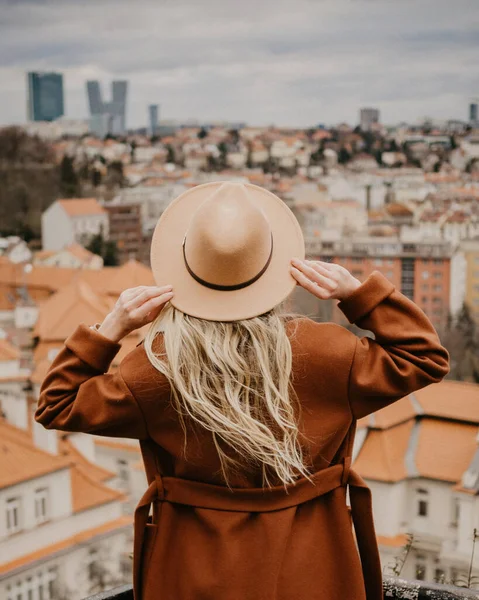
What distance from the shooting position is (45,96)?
103ft

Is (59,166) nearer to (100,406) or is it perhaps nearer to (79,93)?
(79,93)

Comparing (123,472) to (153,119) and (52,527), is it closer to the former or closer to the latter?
(52,527)

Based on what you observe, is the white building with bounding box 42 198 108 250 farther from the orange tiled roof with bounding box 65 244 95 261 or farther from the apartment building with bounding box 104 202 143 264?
the orange tiled roof with bounding box 65 244 95 261

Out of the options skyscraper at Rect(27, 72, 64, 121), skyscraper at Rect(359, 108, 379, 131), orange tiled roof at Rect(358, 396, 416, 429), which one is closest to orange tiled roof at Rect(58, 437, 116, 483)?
orange tiled roof at Rect(358, 396, 416, 429)

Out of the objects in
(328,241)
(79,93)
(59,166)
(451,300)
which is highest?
(79,93)

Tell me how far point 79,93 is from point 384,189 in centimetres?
1377

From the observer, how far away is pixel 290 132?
3294 cm

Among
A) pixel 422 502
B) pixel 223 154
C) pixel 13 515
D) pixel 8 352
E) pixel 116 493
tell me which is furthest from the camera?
pixel 223 154

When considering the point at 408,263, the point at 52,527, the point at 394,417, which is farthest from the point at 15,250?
the point at 52,527

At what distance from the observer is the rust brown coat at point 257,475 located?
2.07 feet

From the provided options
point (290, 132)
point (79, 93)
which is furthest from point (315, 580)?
point (79, 93)

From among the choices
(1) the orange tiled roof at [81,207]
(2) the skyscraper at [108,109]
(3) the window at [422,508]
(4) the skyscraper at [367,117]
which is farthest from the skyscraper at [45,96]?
(3) the window at [422,508]

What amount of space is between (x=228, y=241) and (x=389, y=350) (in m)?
0.15

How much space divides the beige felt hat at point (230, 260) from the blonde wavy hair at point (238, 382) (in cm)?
1
